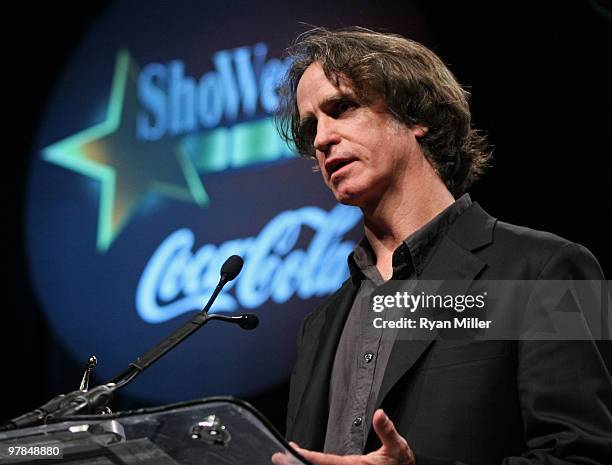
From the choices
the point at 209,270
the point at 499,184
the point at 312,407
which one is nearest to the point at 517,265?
the point at 312,407

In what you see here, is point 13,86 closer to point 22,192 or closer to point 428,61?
point 22,192

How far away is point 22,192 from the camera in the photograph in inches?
177

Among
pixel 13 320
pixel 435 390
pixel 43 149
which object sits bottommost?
pixel 13 320

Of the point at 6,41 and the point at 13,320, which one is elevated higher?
the point at 6,41

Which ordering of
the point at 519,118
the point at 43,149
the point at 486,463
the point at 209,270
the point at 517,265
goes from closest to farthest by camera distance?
the point at 486,463 < the point at 517,265 < the point at 519,118 < the point at 209,270 < the point at 43,149

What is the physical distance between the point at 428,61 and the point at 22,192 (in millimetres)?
2831

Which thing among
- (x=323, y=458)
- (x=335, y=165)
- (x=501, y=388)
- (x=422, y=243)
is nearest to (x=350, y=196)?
(x=335, y=165)

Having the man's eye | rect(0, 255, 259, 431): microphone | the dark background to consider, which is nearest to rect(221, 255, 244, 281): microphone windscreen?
rect(0, 255, 259, 431): microphone

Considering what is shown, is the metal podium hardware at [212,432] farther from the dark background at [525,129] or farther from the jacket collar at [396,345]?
the dark background at [525,129]

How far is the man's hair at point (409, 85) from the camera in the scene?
2.16m

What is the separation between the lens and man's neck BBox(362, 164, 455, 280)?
6.79 feet

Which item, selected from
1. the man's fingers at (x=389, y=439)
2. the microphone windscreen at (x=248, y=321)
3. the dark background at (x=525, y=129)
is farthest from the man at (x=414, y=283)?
the dark background at (x=525, y=129)

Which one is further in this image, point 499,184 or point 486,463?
point 499,184

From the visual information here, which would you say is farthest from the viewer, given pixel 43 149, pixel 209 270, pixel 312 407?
pixel 43 149
